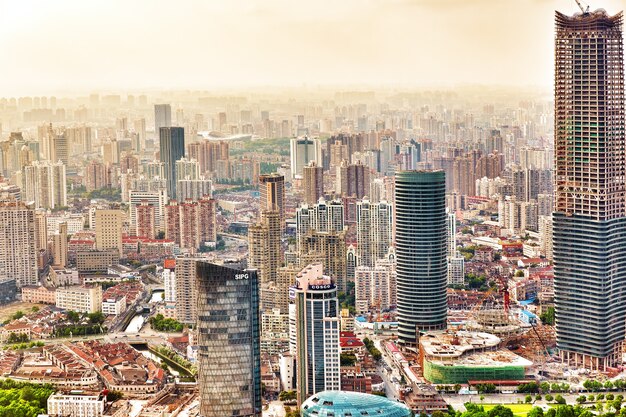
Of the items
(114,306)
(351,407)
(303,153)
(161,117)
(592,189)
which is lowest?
(114,306)

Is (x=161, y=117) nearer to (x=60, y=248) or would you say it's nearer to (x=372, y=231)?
(x=60, y=248)

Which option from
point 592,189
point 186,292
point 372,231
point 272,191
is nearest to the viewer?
point 592,189

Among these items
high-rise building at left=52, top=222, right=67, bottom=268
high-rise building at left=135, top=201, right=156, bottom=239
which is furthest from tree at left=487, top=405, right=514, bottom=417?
high-rise building at left=135, top=201, right=156, bottom=239

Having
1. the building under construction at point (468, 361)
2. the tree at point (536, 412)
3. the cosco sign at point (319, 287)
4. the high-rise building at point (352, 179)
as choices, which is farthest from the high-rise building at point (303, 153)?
the tree at point (536, 412)

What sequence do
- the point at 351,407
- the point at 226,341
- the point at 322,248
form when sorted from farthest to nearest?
the point at 322,248 → the point at 226,341 → the point at 351,407

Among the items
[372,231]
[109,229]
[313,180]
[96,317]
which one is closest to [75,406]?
[96,317]

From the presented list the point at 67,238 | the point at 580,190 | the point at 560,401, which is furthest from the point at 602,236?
the point at 67,238

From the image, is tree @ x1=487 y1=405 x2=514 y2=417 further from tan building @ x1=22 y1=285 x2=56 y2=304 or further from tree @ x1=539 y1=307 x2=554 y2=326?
tan building @ x1=22 y1=285 x2=56 y2=304

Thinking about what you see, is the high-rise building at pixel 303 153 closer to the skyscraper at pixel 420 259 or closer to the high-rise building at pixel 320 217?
the high-rise building at pixel 320 217

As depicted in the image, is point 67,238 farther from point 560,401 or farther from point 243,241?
point 560,401
